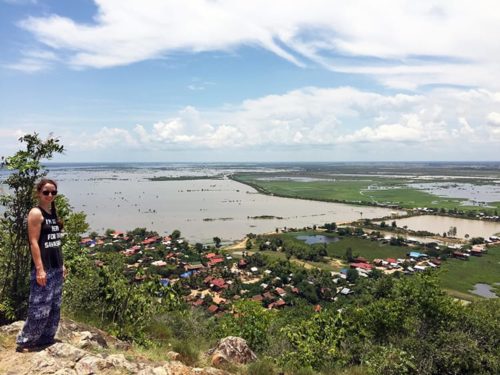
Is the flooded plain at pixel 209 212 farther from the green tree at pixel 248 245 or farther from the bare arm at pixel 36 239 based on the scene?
the bare arm at pixel 36 239

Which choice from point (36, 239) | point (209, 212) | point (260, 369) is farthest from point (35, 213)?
point (209, 212)

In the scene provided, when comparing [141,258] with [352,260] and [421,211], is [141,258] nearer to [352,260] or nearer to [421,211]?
[352,260]

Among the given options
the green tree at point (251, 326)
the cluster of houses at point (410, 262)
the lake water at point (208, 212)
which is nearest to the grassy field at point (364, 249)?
the cluster of houses at point (410, 262)

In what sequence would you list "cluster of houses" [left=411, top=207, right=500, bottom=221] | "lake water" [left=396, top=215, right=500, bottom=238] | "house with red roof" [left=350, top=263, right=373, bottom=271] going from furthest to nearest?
"cluster of houses" [left=411, top=207, right=500, bottom=221]
"lake water" [left=396, top=215, right=500, bottom=238]
"house with red roof" [left=350, top=263, right=373, bottom=271]

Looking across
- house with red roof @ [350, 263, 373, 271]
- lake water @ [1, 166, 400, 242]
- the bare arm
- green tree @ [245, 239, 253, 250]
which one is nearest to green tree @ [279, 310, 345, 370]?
the bare arm

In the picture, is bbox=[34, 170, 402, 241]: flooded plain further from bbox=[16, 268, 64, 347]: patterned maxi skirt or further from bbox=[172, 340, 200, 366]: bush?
bbox=[16, 268, 64, 347]: patterned maxi skirt
